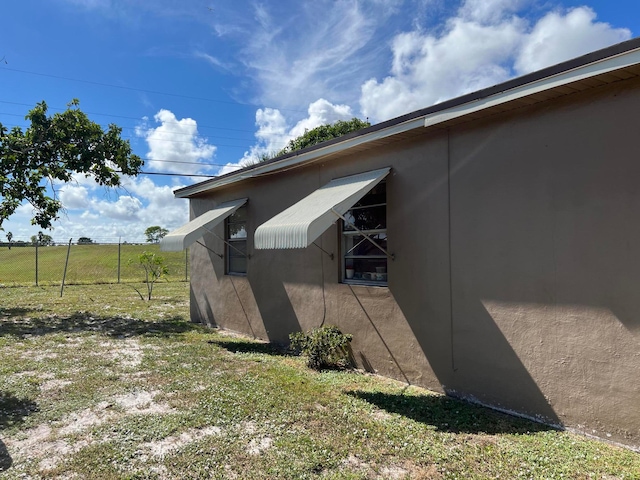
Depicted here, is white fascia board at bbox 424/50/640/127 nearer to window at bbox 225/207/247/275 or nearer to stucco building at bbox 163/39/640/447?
stucco building at bbox 163/39/640/447

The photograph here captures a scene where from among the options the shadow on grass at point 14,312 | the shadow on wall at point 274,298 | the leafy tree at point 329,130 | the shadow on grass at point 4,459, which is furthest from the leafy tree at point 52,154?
the leafy tree at point 329,130

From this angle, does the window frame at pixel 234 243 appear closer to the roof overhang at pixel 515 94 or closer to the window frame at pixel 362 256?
the window frame at pixel 362 256

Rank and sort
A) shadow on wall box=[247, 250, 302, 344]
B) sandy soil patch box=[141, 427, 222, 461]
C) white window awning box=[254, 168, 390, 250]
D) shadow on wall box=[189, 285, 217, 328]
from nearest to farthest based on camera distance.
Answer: sandy soil patch box=[141, 427, 222, 461], white window awning box=[254, 168, 390, 250], shadow on wall box=[247, 250, 302, 344], shadow on wall box=[189, 285, 217, 328]

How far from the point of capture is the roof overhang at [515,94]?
11.1ft

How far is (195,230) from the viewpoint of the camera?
8.09 metres

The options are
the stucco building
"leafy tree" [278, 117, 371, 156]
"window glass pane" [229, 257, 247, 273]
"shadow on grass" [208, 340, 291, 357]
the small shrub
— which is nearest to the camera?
the stucco building

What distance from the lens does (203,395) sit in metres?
4.86

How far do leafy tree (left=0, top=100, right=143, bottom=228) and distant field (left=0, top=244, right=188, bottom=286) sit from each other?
7.11m

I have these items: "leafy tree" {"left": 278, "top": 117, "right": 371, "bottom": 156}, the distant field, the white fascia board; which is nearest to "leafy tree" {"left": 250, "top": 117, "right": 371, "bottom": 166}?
"leafy tree" {"left": 278, "top": 117, "right": 371, "bottom": 156}

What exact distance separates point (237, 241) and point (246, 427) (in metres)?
5.91

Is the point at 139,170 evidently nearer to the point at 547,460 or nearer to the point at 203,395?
the point at 203,395

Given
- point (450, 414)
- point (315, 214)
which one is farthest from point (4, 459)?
point (450, 414)

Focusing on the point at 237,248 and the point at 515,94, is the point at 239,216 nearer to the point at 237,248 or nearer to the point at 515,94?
the point at 237,248

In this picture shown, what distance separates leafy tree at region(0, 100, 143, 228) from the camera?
10.8 metres
